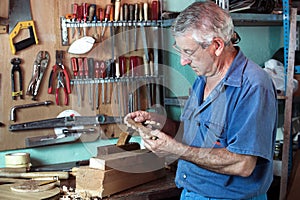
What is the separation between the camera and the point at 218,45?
1.61m

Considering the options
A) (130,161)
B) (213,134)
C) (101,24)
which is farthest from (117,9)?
(213,134)

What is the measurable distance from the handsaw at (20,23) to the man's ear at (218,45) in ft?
3.77

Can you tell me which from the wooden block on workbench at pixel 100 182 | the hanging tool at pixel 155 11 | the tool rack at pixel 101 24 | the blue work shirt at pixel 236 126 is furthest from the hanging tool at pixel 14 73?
the blue work shirt at pixel 236 126

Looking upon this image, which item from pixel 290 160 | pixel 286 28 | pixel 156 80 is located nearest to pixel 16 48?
pixel 156 80

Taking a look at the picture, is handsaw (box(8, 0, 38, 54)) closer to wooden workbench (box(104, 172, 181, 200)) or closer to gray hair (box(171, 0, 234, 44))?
wooden workbench (box(104, 172, 181, 200))

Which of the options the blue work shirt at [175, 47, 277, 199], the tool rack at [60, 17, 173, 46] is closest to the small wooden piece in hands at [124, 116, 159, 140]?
the blue work shirt at [175, 47, 277, 199]

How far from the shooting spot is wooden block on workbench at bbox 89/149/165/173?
78.5 inches

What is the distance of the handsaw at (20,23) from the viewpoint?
2367mm

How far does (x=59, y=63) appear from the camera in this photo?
2.49 metres

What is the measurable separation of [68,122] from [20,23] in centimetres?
56

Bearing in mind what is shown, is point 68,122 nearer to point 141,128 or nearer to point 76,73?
point 76,73

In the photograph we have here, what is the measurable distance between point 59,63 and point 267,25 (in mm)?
1364

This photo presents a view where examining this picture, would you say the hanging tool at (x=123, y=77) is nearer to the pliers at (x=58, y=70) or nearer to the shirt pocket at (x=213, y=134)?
the pliers at (x=58, y=70)

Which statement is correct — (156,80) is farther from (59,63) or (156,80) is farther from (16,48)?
(16,48)
